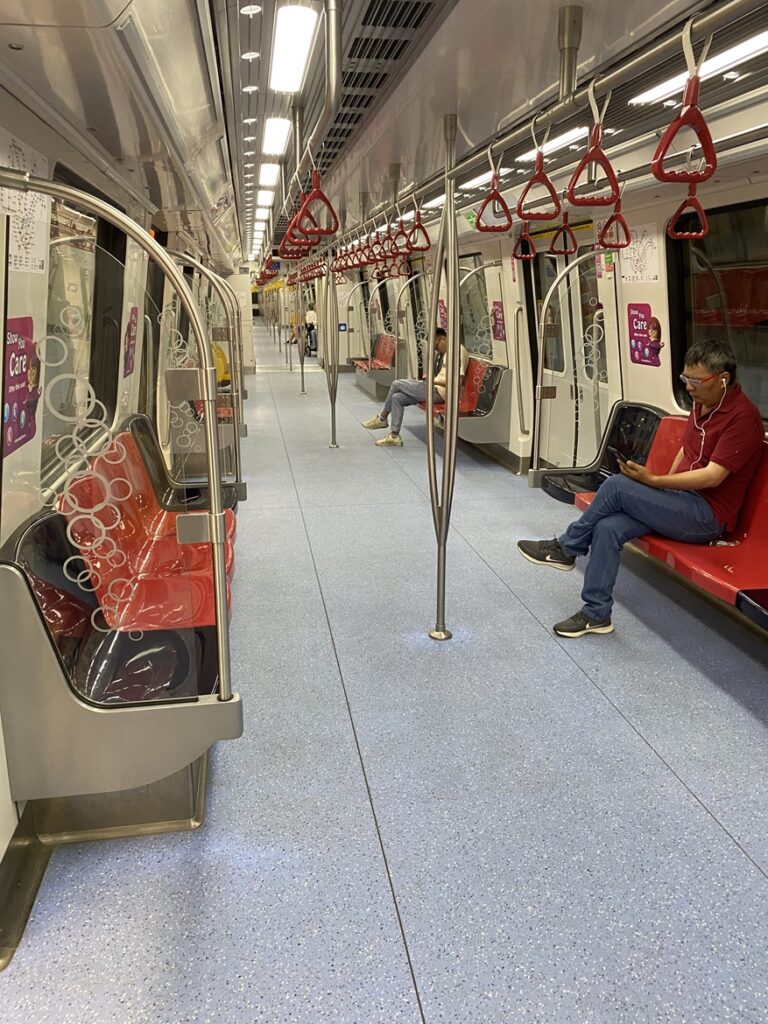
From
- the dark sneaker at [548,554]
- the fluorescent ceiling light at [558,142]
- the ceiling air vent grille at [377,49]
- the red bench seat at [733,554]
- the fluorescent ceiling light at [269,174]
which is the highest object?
the fluorescent ceiling light at [269,174]

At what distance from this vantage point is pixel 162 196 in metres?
4.77

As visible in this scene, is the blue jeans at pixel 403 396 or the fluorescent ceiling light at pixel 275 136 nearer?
the fluorescent ceiling light at pixel 275 136

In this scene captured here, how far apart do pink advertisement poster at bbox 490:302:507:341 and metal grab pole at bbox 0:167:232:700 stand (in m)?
6.12

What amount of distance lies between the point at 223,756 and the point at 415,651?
3.90 feet

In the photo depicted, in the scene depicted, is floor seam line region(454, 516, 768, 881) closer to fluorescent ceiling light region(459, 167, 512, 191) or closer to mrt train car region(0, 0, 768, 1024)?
mrt train car region(0, 0, 768, 1024)

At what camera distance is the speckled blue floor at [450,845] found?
1896mm

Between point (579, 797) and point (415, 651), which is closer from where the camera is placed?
point (579, 797)

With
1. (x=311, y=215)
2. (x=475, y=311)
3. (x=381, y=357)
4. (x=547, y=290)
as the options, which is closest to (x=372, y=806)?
(x=311, y=215)

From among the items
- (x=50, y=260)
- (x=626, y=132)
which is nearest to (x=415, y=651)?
(x=50, y=260)

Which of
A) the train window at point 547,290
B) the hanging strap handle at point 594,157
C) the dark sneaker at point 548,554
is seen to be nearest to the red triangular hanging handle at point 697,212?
the hanging strap handle at point 594,157

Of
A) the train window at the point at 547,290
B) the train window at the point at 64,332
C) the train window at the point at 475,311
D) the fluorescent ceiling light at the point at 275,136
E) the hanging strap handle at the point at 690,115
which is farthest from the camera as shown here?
the train window at the point at 475,311

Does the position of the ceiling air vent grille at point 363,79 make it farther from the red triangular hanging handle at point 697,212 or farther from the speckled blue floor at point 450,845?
the speckled blue floor at point 450,845

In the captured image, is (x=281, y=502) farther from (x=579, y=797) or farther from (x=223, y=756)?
(x=579, y=797)

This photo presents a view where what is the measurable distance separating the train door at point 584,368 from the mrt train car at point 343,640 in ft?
3.17
